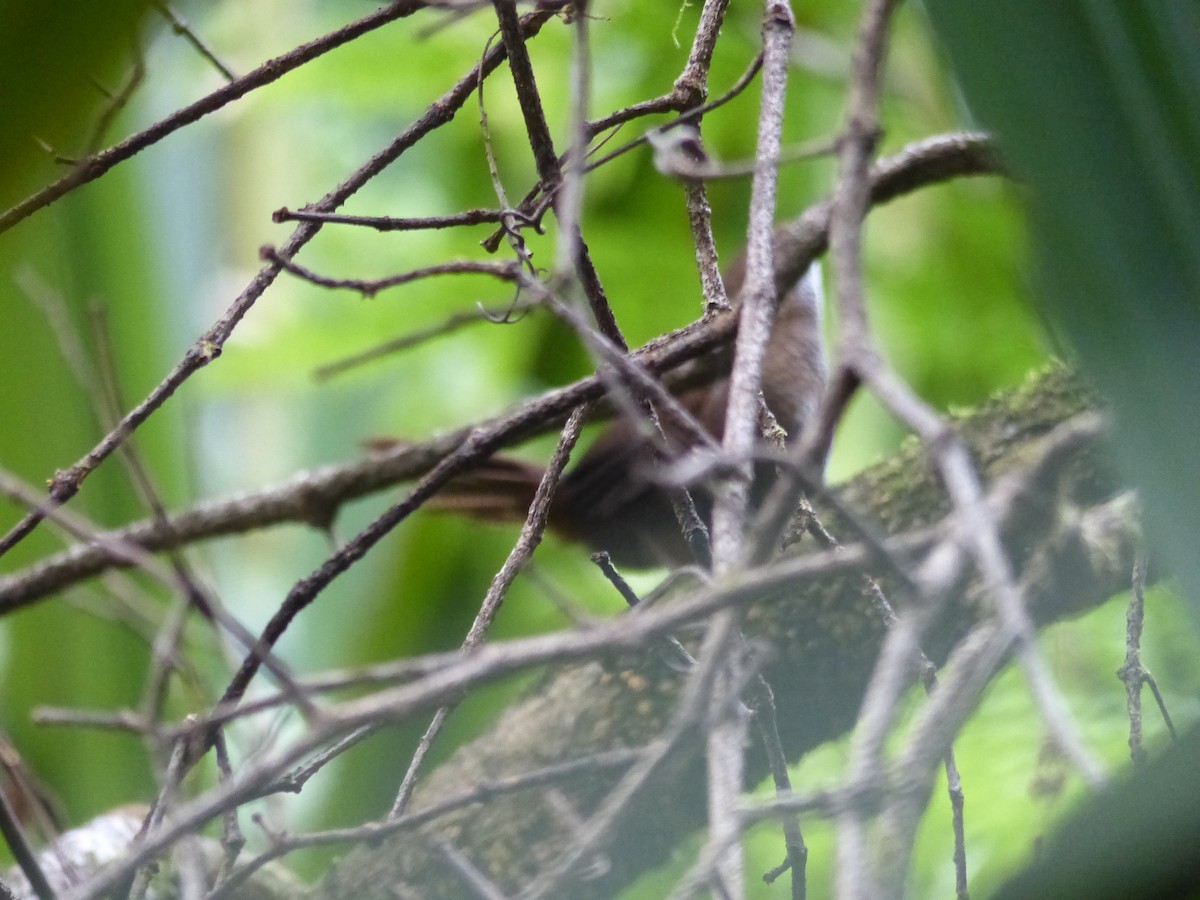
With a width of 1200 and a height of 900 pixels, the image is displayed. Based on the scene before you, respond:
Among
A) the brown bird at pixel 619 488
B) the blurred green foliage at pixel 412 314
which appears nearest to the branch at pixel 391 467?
the blurred green foliage at pixel 412 314

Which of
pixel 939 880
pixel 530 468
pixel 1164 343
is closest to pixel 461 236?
pixel 530 468

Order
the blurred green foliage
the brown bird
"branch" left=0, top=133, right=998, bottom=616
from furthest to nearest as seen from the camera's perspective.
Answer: the brown bird < the blurred green foliage < "branch" left=0, top=133, right=998, bottom=616

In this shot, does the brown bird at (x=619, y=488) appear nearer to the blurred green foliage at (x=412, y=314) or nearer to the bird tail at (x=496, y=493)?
the bird tail at (x=496, y=493)

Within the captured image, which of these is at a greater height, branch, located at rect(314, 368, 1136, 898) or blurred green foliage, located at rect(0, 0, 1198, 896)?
blurred green foliage, located at rect(0, 0, 1198, 896)

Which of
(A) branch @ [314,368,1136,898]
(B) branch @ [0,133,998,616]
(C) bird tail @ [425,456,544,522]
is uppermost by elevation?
(B) branch @ [0,133,998,616]

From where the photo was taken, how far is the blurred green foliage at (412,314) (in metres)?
2.28

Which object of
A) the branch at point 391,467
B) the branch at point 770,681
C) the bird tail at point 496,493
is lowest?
the branch at point 770,681

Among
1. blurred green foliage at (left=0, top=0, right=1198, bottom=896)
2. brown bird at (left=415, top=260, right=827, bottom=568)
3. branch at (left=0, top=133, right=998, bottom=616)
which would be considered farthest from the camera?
brown bird at (left=415, top=260, right=827, bottom=568)

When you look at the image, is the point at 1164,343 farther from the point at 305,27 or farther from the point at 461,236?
the point at 305,27

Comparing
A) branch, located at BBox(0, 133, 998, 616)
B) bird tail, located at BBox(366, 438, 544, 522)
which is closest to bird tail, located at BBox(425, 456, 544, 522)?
bird tail, located at BBox(366, 438, 544, 522)

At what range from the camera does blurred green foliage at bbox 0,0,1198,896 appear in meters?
2.28

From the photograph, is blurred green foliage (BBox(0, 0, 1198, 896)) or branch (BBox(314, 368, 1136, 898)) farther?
blurred green foliage (BBox(0, 0, 1198, 896))

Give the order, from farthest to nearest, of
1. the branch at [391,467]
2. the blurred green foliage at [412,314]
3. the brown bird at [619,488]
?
the brown bird at [619,488] < the blurred green foliage at [412,314] < the branch at [391,467]

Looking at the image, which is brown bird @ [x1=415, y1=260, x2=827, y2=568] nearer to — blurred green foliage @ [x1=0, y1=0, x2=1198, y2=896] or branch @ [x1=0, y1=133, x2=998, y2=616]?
blurred green foliage @ [x1=0, y1=0, x2=1198, y2=896]
